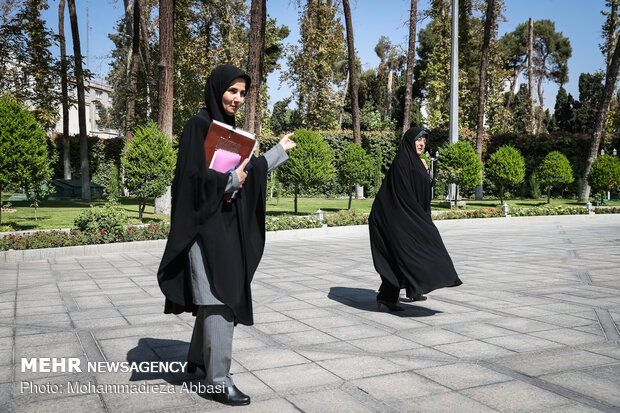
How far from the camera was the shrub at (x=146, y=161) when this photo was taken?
52.3ft

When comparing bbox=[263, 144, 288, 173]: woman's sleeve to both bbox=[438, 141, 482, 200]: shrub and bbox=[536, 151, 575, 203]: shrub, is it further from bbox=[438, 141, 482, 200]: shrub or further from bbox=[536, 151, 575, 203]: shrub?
bbox=[536, 151, 575, 203]: shrub

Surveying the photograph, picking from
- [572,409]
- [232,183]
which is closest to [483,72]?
[572,409]

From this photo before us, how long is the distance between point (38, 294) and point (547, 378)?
6089 mm

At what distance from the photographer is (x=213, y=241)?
3.28 meters

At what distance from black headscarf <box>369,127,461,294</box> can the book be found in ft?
9.90

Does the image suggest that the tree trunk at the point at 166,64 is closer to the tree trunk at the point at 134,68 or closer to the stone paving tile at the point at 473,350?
the tree trunk at the point at 134,68

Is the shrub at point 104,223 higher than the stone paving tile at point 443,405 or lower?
higher

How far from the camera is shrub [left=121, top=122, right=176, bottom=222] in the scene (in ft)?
52.3

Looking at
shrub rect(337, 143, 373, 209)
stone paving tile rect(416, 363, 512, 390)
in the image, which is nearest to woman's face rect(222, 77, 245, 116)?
stone paving tile rect(416, 363, 512, 390)

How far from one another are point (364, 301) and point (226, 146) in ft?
12.7

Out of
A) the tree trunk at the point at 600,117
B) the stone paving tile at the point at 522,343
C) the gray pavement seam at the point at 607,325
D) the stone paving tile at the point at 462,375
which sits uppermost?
the tree trunk at the point at 600,117

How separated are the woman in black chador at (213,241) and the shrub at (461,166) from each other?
2176 cm

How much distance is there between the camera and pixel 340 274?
8.73 metres

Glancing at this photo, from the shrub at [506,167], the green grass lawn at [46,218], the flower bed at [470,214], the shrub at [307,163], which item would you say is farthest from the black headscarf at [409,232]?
the shrub at [506,167]
